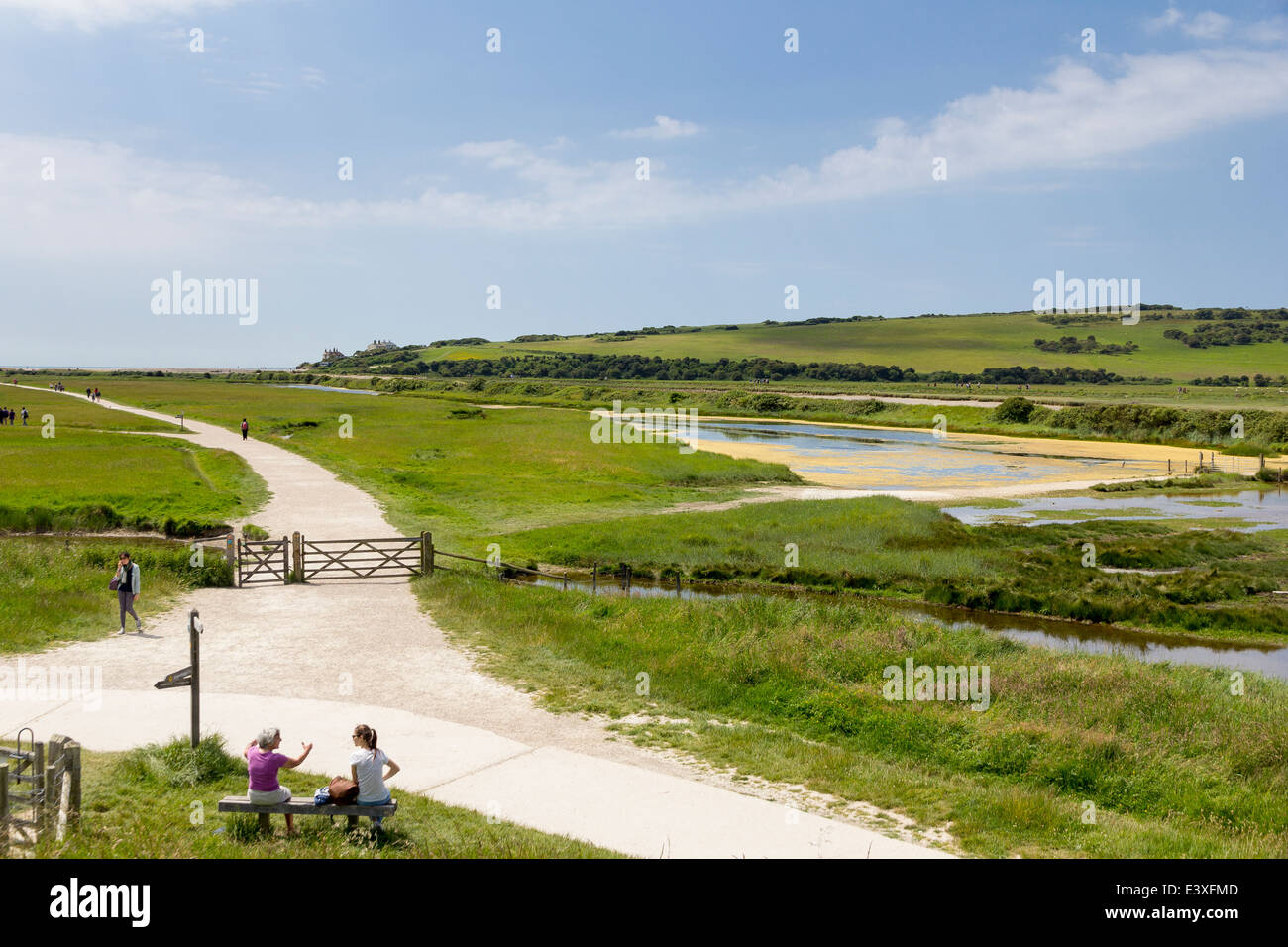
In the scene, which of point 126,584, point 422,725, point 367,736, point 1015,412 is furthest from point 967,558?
point 1015,412

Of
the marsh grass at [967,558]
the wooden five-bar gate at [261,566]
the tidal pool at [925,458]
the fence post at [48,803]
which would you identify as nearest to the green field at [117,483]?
the wooden five-bar gate at [261,566]

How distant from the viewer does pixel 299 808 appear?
35.1ft

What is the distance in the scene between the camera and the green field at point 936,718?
1265cm

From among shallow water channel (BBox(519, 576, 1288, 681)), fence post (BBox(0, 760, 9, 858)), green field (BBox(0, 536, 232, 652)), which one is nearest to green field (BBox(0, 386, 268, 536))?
green field (BBox(0, 536, 232, 652))

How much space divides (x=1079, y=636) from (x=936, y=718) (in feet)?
45.2

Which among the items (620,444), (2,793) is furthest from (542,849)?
(620,444)

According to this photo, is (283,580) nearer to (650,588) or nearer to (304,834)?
(650,588)

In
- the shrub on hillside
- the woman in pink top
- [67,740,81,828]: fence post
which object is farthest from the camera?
the shrub on hillside

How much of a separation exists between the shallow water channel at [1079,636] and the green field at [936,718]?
12.4 ft

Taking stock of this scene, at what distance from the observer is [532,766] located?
13.8 meters

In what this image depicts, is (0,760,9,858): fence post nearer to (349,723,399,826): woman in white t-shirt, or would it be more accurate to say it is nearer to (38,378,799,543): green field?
(349,723,399,826): woman in white t-shirt

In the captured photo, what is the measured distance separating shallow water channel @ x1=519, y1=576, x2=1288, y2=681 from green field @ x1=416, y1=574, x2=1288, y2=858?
12.4 feet

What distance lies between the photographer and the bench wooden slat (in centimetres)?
1059
